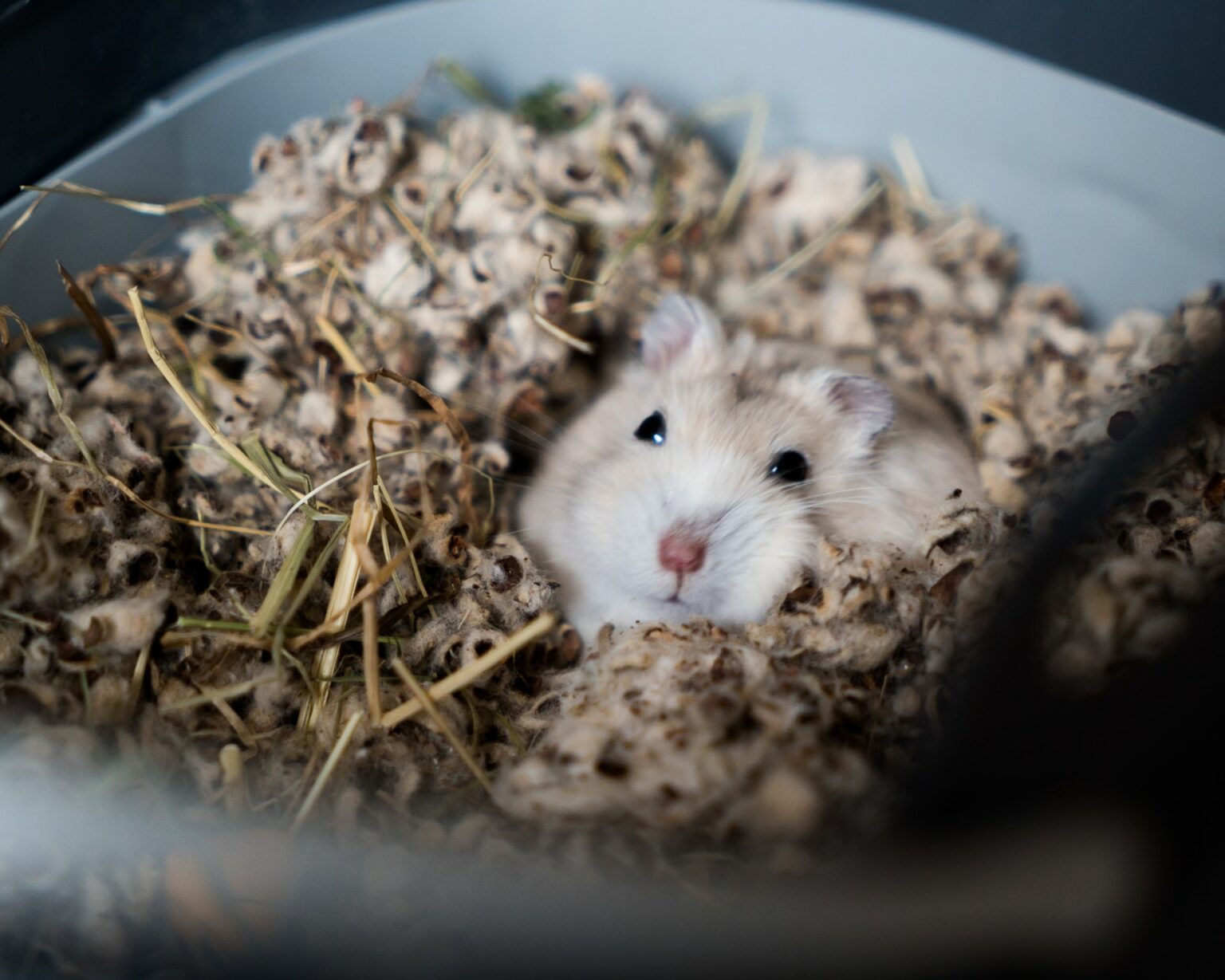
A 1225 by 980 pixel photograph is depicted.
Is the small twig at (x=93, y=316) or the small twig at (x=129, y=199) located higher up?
the small twig at (x=129, y=199)

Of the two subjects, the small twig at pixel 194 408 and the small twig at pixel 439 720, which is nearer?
the small twig at pixel 439 720

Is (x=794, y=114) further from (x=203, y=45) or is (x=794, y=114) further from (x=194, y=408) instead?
(x=194, y=408)

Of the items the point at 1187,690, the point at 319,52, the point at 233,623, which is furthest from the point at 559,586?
the point at 319,52

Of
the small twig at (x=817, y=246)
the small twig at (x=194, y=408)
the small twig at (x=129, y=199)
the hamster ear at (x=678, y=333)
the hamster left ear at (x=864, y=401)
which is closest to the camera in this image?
the small twig at (x=194, y=408)

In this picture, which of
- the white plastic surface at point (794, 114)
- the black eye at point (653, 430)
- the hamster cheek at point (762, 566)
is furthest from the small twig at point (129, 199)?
the hamster cheek at point (762, 566)

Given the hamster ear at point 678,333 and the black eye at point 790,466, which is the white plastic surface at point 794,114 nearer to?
the hamster ear at point 678,333

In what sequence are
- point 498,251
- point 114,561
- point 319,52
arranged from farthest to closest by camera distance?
point 319,52 < point 498,251 < point 114,561

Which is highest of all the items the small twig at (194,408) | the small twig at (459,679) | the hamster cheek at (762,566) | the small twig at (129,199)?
the small twig at (129,199)

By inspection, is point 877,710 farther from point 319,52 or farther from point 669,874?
point 319,52
